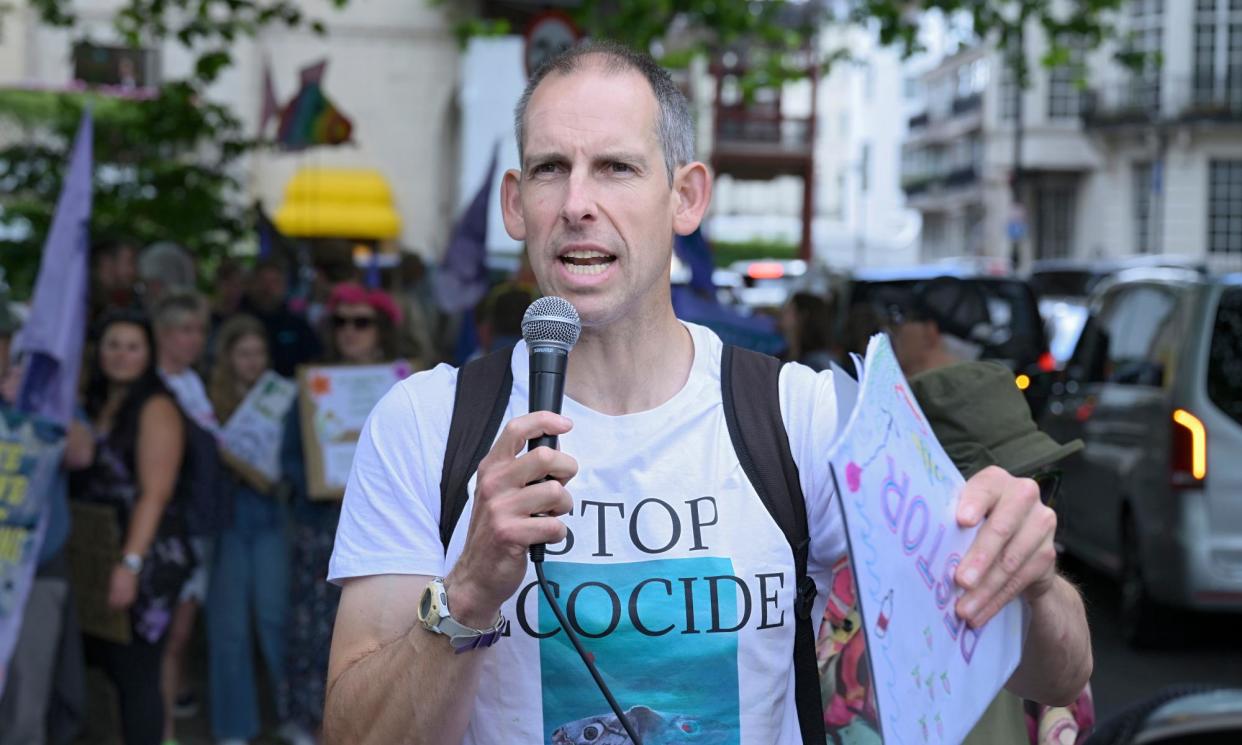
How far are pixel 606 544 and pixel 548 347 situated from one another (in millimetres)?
305

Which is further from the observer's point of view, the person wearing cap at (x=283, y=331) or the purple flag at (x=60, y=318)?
the person wearing cap at (x=283, y=331)

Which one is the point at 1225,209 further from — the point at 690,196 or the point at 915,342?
the point at 690,196

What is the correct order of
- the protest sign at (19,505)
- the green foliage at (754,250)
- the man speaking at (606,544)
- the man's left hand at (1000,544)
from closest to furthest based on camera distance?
the man's left hand at (1000,544) < the man speaking at (606,544) < the protest sign at (19,505) < the green foliage at (754,250)

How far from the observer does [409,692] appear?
2.29 m

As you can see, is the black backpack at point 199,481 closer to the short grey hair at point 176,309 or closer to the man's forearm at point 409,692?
the short grey hair at point 176,309

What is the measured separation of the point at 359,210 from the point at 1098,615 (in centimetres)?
2147

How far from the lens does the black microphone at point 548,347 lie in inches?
87.5

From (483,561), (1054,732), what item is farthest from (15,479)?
(483,561)

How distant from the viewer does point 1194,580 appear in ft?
28.3

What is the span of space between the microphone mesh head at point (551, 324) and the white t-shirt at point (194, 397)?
5.51 meters

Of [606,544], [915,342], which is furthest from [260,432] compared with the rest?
[606,544]

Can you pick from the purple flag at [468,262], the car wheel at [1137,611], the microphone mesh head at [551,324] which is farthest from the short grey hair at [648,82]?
the purple flag at [468,262]

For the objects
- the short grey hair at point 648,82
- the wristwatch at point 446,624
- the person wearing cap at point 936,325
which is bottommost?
the wristwatch at point 446,624

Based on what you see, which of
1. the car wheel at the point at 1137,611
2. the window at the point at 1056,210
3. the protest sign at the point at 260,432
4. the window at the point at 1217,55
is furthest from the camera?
the window at the point at 1056,210
